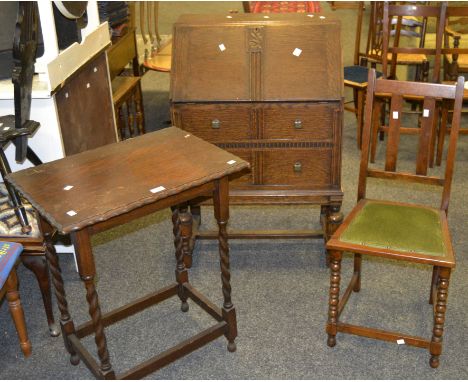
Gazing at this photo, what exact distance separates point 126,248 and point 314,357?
1337mm

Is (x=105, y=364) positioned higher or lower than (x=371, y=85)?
lower

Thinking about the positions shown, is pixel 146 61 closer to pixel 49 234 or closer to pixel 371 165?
pixel 371 165

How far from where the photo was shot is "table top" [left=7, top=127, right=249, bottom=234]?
1.95 meters

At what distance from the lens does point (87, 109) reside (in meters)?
3.43

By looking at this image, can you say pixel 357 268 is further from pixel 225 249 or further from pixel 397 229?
pixel 225 249

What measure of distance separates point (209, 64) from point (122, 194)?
1168 millimetres

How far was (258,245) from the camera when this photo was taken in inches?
133

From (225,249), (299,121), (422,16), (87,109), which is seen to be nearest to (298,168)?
(299,121)

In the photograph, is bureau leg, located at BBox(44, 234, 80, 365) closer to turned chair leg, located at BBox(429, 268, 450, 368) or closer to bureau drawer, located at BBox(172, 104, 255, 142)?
bureau drawer, located at BBox(172, 104, 255, 142)

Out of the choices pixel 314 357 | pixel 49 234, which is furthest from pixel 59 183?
pixel 314 357

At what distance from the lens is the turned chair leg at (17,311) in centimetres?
247

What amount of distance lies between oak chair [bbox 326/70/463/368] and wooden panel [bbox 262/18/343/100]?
13.0 inches

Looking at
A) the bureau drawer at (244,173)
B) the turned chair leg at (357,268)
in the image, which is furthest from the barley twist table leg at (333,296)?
the bureau drawer at (244,173)

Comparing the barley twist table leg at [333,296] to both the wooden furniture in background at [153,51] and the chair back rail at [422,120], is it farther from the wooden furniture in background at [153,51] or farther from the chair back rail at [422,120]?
the wooden furniture in background at [153,51]
